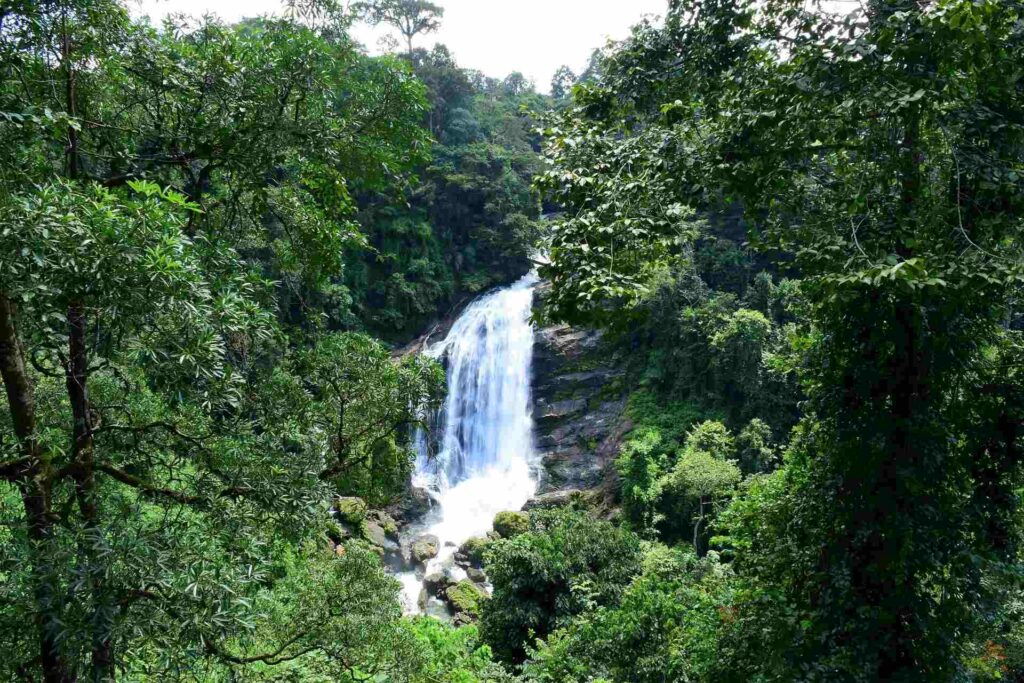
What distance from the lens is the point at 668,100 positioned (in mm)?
5816

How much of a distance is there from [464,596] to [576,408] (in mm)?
9503

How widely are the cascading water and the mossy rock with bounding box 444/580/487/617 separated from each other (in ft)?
8.76

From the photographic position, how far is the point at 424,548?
18.5 meters

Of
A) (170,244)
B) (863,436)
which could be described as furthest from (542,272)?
(863,436)

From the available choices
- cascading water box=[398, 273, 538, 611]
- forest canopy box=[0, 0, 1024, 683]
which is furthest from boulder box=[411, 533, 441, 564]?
forest canopy box=[0, 0, 1024, 683]

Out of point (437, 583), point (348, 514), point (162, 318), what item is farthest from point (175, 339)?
point (348, 514)

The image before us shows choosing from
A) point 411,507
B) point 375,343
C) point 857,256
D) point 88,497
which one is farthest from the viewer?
point 411,507

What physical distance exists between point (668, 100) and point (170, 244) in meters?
4.61

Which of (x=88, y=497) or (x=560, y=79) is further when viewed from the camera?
(x=560, y=79)

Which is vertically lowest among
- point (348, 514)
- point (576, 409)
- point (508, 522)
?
point (508, 522)

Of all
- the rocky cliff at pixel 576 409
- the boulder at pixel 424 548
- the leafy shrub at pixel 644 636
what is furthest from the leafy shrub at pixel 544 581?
the rocky cliff at pixel 576 409

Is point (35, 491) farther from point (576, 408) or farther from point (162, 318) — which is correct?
point (576, 408)

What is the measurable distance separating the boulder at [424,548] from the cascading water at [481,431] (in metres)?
0.31

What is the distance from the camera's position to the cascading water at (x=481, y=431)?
69.9ft
